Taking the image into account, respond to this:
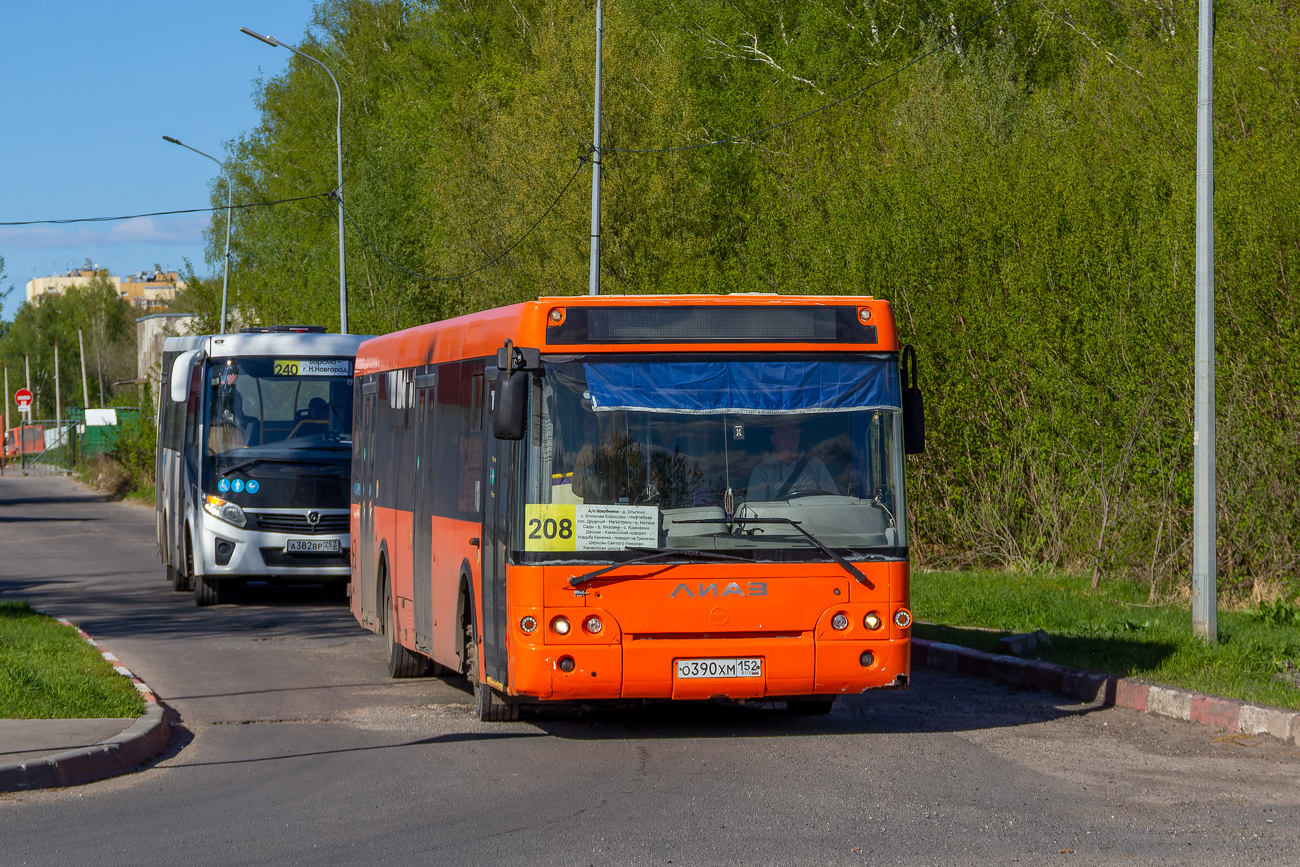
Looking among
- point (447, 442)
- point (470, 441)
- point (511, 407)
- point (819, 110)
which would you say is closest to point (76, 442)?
point (819, 110)

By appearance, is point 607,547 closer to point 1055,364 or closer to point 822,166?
point 1055,364

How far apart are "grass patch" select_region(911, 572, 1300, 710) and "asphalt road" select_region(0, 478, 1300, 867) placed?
29.2 inches

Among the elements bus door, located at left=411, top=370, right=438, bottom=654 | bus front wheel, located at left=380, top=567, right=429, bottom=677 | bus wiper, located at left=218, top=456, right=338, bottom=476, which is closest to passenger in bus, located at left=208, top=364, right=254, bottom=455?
bus wiper, located at left=218, top=456, right=338, bottom=476

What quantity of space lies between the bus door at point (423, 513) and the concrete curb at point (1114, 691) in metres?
4.26

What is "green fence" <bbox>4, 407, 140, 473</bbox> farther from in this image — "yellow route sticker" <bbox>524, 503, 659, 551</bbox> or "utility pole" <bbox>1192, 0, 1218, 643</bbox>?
"yellow route sticker" <bbox>524, 503, 659, 551</bbox>

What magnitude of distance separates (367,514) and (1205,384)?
7167mm

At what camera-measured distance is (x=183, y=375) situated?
1970cm

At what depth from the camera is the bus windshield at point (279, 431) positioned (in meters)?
18.8

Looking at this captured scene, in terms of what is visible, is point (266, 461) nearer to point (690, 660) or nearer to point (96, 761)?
point (96, 761)

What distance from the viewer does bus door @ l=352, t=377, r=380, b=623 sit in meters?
14.1

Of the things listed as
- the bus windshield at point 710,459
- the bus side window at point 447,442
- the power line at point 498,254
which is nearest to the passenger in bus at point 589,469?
the bus windshield at point 710,459

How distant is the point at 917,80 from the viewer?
1352 inches

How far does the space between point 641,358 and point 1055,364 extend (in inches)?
381

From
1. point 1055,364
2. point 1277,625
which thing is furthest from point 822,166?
point 1277,625
